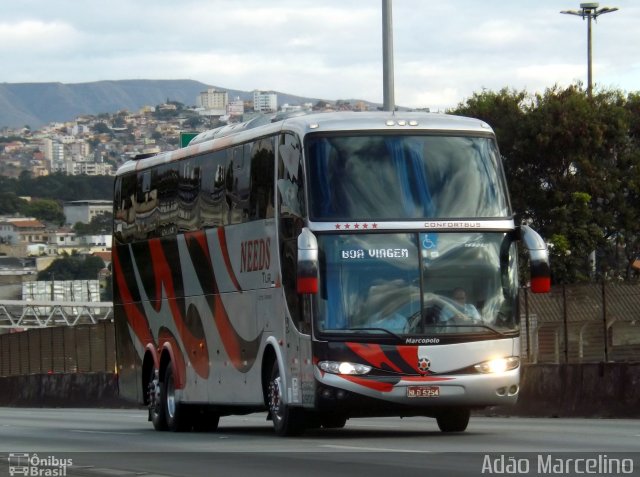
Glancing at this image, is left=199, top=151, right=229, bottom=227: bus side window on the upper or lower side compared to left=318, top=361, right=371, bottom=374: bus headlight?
upper

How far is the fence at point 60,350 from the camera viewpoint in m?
47.0

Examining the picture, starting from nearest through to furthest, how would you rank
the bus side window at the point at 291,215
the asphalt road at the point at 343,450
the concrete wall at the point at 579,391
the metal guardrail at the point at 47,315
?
the asphalt road at the point at 343,450 → the bus side window at the point at 291,215 → the concrete wall at the point at 579,391 → the metal guardrail at the point at 47,315

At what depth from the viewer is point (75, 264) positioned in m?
196

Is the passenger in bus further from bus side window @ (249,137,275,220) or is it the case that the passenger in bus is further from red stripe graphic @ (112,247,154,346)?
red stripe graphic @ (112,247,154,346)

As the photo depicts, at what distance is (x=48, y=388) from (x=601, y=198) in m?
19.7

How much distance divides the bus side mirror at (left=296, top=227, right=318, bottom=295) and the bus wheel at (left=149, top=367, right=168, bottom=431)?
735cm

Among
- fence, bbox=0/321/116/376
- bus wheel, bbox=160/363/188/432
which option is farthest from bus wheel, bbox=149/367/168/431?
fence, bbox=0/321/116/376

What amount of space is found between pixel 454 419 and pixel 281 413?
231 cm

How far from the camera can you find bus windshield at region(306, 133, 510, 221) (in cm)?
1953

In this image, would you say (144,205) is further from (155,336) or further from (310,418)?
(310,418)

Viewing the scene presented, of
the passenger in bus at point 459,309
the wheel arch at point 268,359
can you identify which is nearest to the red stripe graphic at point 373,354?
the passenger in bus at point 459,309

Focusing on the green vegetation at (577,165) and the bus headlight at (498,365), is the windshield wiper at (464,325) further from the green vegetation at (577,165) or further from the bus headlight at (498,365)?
the green vegetation at (577,165)

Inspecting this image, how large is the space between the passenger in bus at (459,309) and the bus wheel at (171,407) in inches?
273

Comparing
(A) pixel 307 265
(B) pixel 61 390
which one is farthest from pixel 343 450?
(B) pixel 61 390
